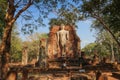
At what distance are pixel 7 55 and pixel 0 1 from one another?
793 cm

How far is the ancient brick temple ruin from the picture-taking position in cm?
2808

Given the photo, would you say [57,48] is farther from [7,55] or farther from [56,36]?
[7,55]

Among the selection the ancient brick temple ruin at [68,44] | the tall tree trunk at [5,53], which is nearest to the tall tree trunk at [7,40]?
the tall tree trunk at [5,53]

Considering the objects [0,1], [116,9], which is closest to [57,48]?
[0,1]

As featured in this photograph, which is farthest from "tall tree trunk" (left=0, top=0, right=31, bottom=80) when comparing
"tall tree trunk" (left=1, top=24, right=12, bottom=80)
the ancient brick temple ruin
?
the ancient brick temple ruin

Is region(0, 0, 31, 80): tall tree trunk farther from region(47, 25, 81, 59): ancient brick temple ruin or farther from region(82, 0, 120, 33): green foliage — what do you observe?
region(47, 25, 81, 59): ancient brick temple ruin

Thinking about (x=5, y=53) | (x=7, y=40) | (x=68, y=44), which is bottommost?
(x=5, y=53)

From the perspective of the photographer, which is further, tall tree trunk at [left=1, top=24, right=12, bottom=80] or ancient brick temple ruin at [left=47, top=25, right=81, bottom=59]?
ancient brick temple ruin at [left=47, top=25, right=81, bottom=59]

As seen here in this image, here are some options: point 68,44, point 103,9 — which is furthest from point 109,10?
point 68,44

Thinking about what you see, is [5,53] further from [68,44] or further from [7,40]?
[68,44]

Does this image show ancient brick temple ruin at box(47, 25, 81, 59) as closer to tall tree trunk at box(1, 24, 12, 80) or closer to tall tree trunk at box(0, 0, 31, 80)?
tall tree trunk at box(0, 0, 31, 80)

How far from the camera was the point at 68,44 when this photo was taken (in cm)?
2856

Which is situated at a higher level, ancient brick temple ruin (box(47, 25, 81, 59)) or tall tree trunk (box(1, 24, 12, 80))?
ancient brick temple ruin (box(47, 25, 81, 59))

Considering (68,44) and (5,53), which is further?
(68,44)
